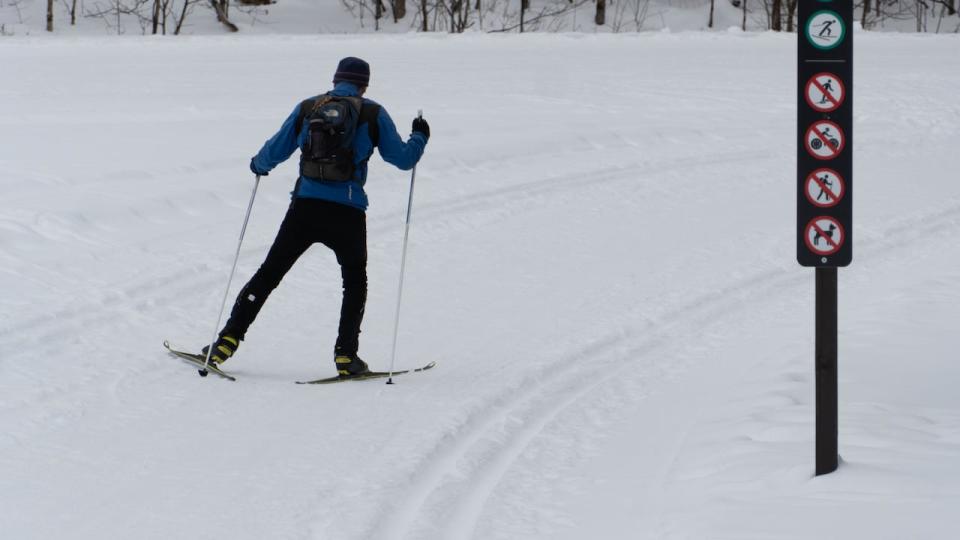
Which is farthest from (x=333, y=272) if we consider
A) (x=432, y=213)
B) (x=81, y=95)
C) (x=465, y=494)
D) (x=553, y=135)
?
(x=81, y=95)

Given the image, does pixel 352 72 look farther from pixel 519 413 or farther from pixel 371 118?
pixel 519 413

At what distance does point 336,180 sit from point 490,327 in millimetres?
2006

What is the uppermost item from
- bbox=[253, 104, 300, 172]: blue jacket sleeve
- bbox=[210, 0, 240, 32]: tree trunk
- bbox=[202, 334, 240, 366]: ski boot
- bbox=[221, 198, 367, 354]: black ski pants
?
bbox=[210, 0, 240, 32]: tree trunk

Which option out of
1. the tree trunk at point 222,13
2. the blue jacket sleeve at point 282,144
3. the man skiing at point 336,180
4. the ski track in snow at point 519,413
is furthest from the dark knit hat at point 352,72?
the tree trunk at point 222,13

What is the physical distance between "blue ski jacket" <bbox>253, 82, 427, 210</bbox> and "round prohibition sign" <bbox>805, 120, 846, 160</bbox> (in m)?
2.39

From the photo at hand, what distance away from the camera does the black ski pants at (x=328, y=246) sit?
6.98 m

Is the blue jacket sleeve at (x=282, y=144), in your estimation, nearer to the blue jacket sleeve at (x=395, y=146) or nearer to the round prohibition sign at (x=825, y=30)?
the blue jacket sleeve at (x=395, y=146)

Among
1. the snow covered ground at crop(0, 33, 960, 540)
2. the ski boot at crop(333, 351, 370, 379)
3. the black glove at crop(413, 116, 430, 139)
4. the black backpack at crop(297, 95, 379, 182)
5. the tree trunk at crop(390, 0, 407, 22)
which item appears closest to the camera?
the snow covered ground at crop(0, 33, 960, 540)

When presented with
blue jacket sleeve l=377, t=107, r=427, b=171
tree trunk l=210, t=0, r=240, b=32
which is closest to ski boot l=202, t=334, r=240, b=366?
blue jacket sleeve l=377, t=107, r=427, b=171

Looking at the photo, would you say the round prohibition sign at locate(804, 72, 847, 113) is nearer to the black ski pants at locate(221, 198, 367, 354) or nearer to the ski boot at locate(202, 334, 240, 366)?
the black ski pants at locate(221, 198, 367, 354)

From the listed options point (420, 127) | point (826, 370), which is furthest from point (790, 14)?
point (826, 370)

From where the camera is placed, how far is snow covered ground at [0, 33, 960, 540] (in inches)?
214

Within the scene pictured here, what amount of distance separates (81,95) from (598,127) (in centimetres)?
590

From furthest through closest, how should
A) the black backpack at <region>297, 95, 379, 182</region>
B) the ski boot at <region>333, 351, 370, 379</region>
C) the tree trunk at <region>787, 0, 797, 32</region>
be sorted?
the tree trunk at <region>787, 0, 797, 32</region>, the ski boot at <region>333, 351, 370, 379</region>, the black backpack at <region>297, 95, 379, 182</region>
